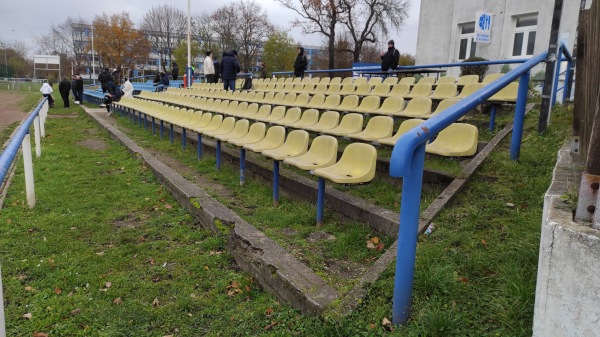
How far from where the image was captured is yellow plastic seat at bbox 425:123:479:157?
3.99 meters

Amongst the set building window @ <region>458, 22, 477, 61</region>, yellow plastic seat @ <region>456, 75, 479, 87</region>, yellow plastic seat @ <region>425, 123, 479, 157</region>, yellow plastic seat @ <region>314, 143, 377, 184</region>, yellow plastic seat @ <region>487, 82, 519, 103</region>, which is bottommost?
yellow plastic seat @ <region>314, 143, 377, 184</region>

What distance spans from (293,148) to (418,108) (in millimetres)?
2253

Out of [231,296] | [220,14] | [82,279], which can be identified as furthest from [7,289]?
[220,14]

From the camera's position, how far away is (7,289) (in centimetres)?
325

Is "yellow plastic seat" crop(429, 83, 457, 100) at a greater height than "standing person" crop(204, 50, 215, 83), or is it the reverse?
"standing person" crop(204, 50, 215, 83)

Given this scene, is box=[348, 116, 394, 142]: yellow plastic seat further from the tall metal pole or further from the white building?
the white building

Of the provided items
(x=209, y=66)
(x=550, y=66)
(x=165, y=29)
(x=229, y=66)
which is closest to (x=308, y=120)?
(x=550, y=66)

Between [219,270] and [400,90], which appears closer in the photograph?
[219,270]

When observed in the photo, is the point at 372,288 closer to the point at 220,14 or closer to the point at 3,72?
the point at 220,14

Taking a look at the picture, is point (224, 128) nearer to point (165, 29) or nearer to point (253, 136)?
point (253, 136)

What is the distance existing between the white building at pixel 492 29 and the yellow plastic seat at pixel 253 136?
13036mm

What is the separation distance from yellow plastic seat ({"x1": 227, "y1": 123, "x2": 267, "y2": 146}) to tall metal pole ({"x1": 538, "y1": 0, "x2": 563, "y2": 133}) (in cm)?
350

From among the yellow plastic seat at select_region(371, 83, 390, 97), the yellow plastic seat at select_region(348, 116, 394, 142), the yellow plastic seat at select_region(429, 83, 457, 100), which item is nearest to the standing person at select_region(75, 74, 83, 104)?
the yellow plastic seat at select_region(371, 83, 390, 97)

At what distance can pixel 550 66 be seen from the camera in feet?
16.3
